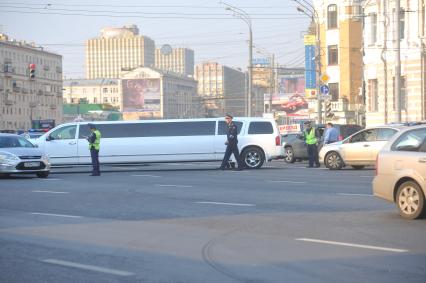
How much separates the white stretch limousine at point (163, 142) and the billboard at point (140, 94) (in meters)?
117

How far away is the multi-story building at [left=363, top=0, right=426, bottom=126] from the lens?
4584 cm

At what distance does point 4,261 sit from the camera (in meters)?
9.73

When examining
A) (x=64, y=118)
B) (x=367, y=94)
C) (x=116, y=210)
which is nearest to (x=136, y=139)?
(x=116, y=210)

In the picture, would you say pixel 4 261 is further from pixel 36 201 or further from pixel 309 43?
pixel 309 43

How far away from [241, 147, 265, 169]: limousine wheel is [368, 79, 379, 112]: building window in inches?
922

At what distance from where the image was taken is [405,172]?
42.8ft

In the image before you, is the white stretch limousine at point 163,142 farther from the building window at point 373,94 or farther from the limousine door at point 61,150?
the building window at point 373,94

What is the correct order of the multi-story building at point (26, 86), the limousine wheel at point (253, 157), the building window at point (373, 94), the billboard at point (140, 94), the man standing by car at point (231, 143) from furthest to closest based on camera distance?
the billboard at point (140, 94), the multi-story building at point (26, 86), the building window at point (373, 94), the limousine wheel at point (253, 157), the man standing by car at point (231, 143)

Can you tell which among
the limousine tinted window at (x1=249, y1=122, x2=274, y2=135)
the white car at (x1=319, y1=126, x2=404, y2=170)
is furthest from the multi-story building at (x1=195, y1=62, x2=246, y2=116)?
the white car at (x1=319, y1=126, x2=404, y2=170)

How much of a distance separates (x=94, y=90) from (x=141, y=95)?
113 feet

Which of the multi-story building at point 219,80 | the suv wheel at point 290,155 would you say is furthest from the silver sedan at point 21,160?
the multi-story building at point 219,80

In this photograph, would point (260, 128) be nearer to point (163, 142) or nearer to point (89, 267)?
point (163, 142)

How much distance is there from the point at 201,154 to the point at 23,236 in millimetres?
18893

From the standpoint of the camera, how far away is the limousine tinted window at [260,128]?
100 feet
